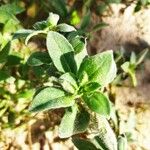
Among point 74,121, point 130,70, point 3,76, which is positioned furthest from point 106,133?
point 130,70

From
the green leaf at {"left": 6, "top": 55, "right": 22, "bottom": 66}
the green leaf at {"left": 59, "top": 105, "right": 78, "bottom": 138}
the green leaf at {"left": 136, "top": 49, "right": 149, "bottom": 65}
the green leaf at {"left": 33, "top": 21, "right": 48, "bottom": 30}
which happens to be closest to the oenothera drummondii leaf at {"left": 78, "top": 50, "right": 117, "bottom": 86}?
the green leaf at {"left": 59, "top": 105, "right": 78, "bottom": 138}

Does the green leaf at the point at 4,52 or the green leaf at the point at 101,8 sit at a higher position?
the green leaf at the point at 101,8

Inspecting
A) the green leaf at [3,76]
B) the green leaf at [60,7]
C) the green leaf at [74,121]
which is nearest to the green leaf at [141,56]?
the green leaf at [60,7]

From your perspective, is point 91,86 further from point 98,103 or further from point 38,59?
point 38,59

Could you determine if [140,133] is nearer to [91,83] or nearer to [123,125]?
[123,125]

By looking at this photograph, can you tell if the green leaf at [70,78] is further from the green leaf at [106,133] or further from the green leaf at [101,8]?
the green leaf at [101,8]

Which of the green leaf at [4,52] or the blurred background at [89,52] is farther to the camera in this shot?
the blurred background at [89,52]
